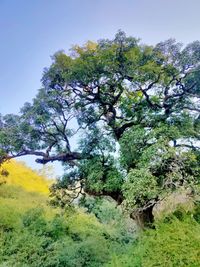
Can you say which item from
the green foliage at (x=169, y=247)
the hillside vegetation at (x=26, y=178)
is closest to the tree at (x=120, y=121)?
the green foliage at (x=169, y=247)

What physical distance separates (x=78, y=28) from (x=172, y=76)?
3880mm

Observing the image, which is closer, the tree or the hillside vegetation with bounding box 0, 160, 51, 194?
the tree

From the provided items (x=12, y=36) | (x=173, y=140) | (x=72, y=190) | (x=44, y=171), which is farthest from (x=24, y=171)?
(x=173, y=140)

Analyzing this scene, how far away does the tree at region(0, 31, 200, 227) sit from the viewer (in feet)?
23.9

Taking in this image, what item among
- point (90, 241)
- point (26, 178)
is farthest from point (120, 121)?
point (26, 178)

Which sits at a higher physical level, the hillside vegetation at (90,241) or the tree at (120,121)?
the tree at (120,121)

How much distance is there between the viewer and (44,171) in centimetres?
2377

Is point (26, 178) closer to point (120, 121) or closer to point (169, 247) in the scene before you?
point (120, 121)

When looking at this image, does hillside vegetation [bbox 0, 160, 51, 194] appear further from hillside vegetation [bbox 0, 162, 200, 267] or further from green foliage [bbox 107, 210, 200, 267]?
green foliage [bbox 107, 210, 200, 267]

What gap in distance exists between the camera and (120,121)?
906 centimetres

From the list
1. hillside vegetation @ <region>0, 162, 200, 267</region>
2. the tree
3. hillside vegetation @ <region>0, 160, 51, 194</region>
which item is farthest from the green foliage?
hillside vegetation @ <region>0, 160, 51, 194</region>

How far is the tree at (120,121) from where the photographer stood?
729 cm

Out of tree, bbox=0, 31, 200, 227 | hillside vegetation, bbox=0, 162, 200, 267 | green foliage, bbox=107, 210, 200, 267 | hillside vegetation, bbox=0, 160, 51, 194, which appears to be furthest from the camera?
hillside vegetation, bbox=0, 160, 51, 194

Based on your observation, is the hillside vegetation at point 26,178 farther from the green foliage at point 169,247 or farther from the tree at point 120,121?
the green foliage at point 169,247
